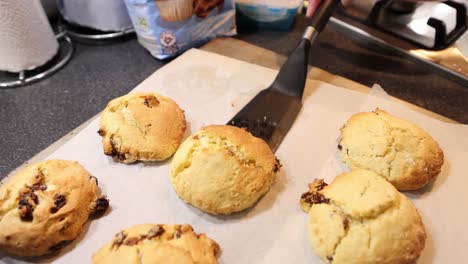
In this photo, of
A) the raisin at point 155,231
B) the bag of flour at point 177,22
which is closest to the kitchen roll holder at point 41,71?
the bag of flour at point 177,22

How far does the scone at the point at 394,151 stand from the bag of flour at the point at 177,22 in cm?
68

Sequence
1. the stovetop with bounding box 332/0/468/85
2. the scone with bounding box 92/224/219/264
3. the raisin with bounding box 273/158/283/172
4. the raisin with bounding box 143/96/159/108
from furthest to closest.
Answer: the stovetop with bounding box 332/0/468/85
the raisin with bounding box 143/96/159/108
the raisin with bounding box 273/158/283/172
the scone with bounding box 92/224/219/264

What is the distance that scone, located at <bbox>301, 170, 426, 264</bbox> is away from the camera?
747 mm

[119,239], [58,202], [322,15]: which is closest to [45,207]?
[58,202]

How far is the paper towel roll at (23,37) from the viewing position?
109cm

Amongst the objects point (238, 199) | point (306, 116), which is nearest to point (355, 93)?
point (306, 116)

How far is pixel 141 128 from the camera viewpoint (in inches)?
38.3

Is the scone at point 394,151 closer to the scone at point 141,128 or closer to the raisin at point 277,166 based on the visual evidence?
the raisin at point 277,166

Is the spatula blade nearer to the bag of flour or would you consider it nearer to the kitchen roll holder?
the bag of flour

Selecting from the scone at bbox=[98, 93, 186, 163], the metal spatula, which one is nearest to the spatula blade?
the metal spatula

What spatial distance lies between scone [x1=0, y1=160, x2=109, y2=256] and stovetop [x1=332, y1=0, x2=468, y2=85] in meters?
Result: 1.16

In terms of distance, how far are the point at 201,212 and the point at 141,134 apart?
26cm

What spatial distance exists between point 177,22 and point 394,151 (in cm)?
82

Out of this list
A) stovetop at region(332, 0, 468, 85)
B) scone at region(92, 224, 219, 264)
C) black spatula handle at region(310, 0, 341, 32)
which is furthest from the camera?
stovetop at region(332, 0, 468, 85)
